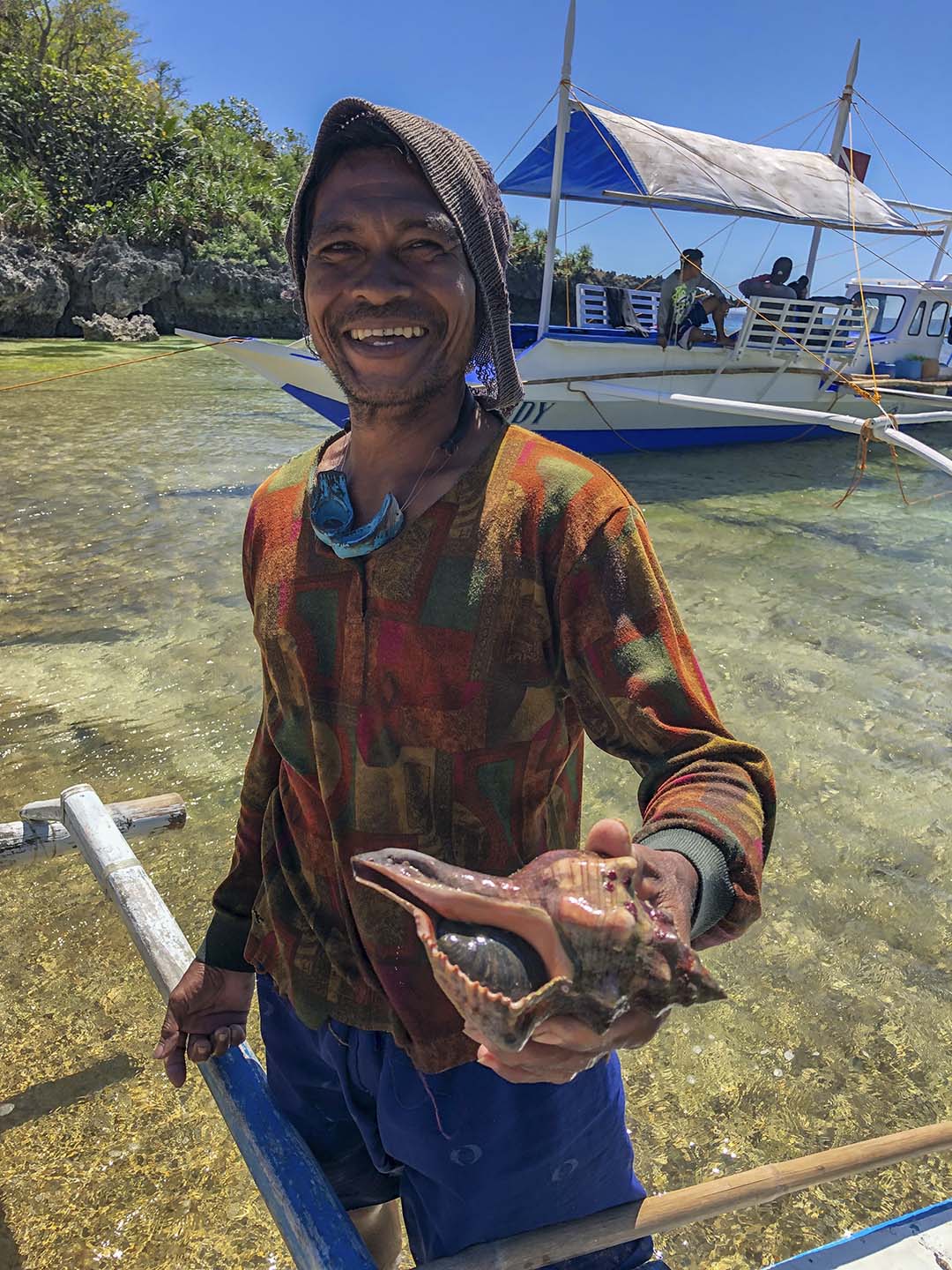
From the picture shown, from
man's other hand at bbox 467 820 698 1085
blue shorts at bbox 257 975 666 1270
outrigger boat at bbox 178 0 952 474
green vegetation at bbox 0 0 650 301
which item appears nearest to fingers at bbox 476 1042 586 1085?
man's other hand at bbox 467 820 698 1085

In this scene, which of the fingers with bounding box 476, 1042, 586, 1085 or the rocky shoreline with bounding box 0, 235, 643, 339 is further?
the rocky shoreline with bounding box 0, 235, 643, 339

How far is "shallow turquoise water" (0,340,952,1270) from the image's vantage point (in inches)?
79.7

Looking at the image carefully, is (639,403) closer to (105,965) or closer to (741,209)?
(741,209)

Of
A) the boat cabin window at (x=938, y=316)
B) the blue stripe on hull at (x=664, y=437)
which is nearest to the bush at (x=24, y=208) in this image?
the blue stripe on hull at (x=664, y=437)

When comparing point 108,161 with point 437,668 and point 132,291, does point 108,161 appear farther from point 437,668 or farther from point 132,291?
point 437,668

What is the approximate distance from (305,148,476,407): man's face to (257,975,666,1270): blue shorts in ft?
3.04

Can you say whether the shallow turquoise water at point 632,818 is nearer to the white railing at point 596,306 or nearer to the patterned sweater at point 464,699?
the patterned sweater at point 464,699

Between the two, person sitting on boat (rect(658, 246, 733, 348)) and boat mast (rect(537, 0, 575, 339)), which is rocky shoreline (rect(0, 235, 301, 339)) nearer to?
boat mast (rect(537, 0, 575, 339))

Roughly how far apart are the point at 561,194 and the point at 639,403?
9.27 ft

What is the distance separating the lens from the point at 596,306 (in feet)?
44.2

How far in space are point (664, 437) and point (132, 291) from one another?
664 inches

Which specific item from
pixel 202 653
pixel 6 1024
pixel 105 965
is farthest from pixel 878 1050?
pixel 202 653

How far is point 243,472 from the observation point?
9.18m

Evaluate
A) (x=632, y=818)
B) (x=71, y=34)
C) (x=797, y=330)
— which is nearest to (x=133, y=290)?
(x=71, y=34)
